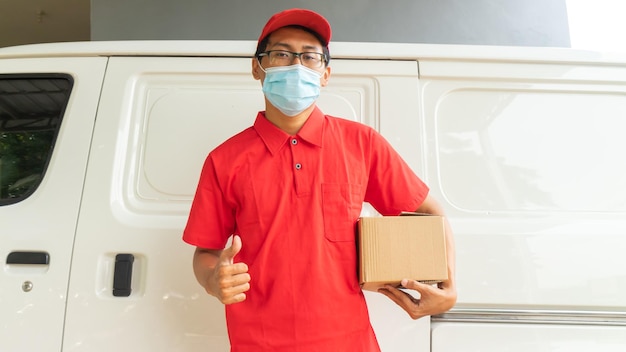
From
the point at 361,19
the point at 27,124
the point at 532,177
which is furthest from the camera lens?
the point at 361,19

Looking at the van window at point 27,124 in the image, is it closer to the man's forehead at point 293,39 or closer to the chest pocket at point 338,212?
the man's forehead at point 293,39

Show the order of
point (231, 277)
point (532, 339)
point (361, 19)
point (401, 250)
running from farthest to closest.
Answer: point (361, 19) → point (532, 339) → point (401, 250) → point (231, 277)

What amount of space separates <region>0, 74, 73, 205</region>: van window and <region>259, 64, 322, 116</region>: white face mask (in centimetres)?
106

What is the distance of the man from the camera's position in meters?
1.08

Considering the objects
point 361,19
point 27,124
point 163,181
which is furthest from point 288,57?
point 361,19

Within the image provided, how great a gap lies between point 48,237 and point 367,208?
1.21 m

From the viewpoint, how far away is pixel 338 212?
114cm

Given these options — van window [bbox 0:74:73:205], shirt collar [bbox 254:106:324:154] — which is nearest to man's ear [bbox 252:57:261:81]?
shirt collar [bbox 254:106:324:154]

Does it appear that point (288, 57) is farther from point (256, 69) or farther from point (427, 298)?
point (427, 298)

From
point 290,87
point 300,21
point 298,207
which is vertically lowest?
point 298,207

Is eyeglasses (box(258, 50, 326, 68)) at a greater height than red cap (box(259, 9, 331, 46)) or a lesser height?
lesser

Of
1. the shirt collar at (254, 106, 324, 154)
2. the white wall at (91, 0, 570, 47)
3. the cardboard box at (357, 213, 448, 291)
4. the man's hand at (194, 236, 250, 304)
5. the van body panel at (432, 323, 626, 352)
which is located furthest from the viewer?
the white wall at (91, 0, 570, 47)

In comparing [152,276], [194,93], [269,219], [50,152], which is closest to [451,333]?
[269,219]

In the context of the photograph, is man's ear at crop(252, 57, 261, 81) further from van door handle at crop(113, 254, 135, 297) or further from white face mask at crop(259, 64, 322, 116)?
van door handle at crop(113, 254, 135, 297)
